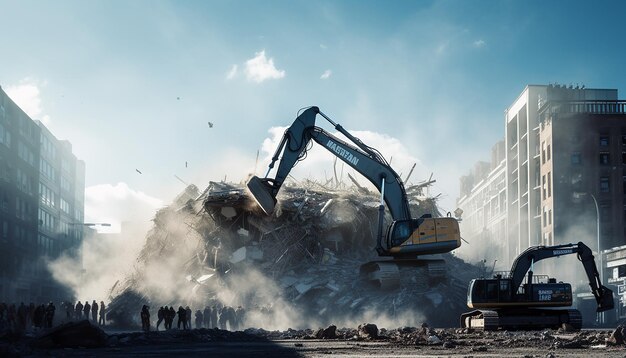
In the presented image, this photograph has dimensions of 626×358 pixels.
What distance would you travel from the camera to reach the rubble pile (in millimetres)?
37562

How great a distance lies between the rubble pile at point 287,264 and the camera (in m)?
37.6

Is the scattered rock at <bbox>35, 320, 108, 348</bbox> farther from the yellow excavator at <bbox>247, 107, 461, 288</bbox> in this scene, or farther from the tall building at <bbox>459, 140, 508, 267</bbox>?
the tall building at <bbox>459, 140, 508, 267</bbox>

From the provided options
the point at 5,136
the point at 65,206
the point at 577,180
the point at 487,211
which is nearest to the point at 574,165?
the point at 577,180

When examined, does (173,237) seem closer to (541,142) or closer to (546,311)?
(546,311)

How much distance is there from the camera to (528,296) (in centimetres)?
3005

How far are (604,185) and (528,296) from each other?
170 ft

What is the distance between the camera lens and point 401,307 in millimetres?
36500

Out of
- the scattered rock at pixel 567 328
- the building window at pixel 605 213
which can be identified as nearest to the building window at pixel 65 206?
the building window at pixel 605 213

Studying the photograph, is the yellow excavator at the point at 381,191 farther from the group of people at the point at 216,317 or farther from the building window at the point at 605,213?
the building window at the point at 605,213

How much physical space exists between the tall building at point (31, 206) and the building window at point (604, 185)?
50.9 m

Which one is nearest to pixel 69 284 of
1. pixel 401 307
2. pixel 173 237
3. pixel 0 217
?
pixel 0 217

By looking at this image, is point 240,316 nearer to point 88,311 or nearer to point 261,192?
point 88,311

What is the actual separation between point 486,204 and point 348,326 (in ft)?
266

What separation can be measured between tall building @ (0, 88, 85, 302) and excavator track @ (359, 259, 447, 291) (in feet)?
133
